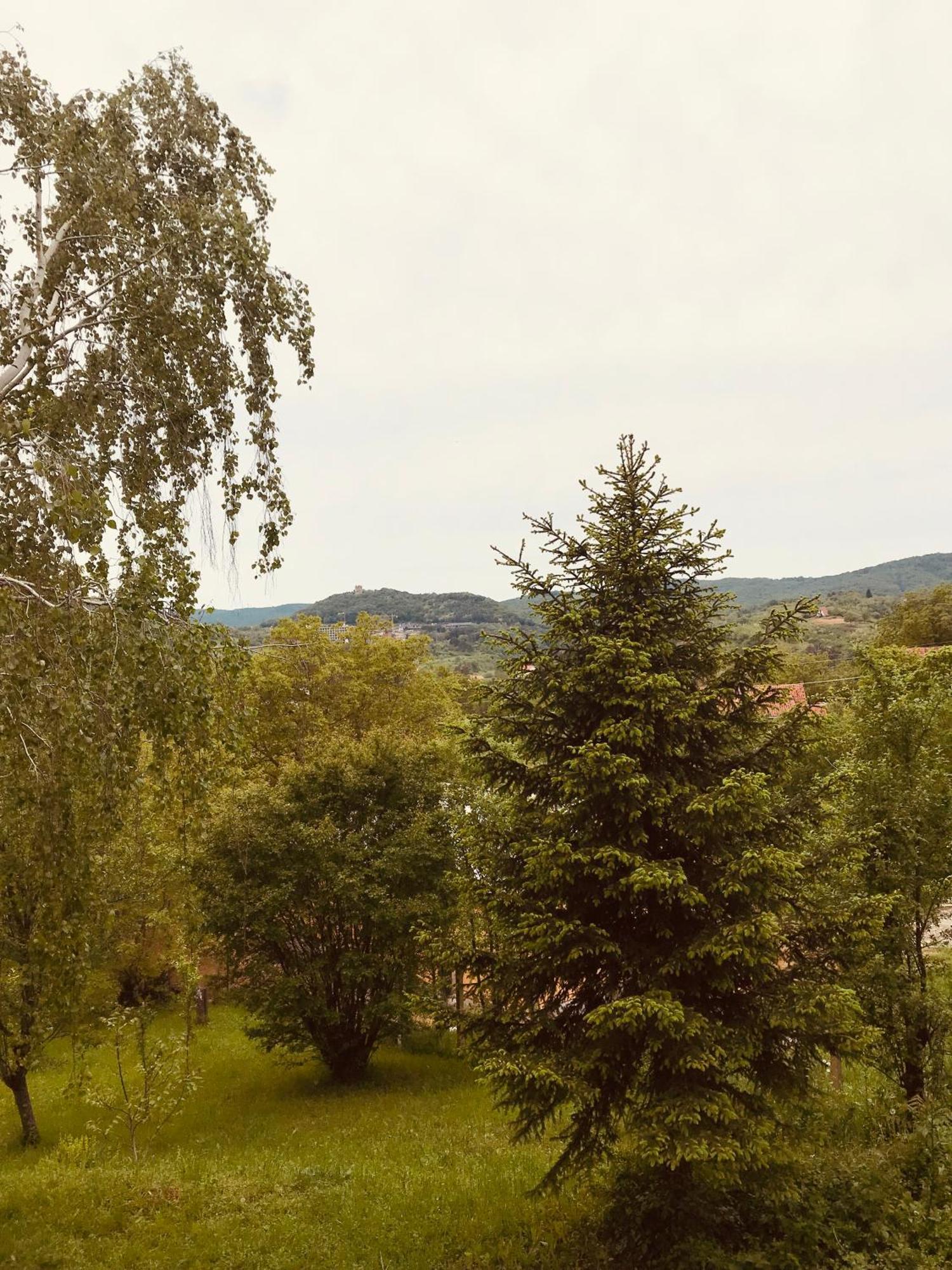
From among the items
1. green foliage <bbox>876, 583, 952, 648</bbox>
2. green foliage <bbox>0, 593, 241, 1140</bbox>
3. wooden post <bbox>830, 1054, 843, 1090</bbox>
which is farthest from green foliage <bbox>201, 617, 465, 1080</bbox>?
green foliage <bbox>876, 583, 952, 648</bbox>

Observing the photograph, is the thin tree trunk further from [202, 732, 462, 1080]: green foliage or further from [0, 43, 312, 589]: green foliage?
[0, 43, 312, 589]: green foliage

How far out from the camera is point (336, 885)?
14.7 meters

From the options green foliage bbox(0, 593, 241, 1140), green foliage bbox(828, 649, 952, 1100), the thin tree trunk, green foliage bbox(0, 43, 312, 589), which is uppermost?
green foliage bbox(0, 43, 312, 589)

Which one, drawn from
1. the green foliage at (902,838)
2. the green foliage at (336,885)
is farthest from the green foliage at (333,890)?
the green foliage at (902,838)

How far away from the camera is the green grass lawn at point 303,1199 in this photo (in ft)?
26.9

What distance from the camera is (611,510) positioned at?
8391 mm

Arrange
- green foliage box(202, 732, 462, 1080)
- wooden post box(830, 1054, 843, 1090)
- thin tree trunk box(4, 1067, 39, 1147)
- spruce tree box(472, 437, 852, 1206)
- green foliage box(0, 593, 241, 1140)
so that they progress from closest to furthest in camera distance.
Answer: green foliage box(0, 593, 241, 1140)
spruce tree box(472, 437, 852, 1206)
wooden post box(830, 1054, 843, 1090)
thin tree trunk box(4, 1067, 39, 1147)
green foliage box(202, 732, 462, 1080)

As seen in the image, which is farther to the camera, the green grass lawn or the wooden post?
the wooden post

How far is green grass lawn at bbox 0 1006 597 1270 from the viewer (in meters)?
8.21

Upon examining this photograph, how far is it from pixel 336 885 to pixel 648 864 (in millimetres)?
9375

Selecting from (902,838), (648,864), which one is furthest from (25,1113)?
(902,838)

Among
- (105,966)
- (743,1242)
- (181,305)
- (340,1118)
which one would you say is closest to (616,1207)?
(743,1242)

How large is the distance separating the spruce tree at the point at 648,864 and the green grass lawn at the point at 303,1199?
1877 millimetres

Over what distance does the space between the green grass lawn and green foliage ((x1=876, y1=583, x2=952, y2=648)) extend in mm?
44613
